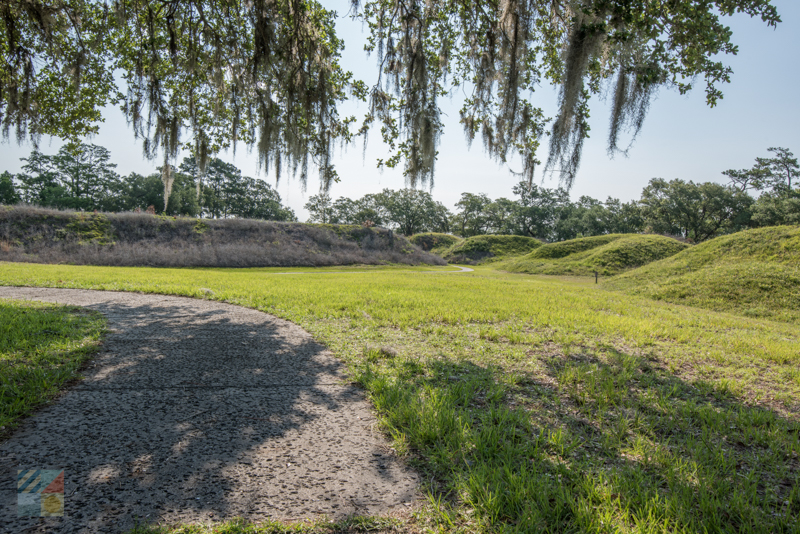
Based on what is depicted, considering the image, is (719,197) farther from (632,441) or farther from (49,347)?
(49,347)

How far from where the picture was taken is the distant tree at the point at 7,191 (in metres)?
47.3

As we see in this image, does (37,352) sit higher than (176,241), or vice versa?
(176,241)

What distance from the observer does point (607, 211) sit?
56125 millimetres

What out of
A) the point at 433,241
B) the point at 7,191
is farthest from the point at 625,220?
the point at 7,191

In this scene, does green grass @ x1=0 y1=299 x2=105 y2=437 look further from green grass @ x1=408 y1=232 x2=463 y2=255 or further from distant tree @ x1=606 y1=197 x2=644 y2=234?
distant tree @ x1=606 y1=197 x2=644 y2=234

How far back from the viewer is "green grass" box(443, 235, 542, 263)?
43594mm

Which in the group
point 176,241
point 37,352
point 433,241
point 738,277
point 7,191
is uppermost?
point 7,191

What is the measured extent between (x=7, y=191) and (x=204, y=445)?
234 ft

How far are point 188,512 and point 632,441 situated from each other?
3103 mm

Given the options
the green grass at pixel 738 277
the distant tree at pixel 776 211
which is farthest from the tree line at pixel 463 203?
the green grass at pixel 738 277

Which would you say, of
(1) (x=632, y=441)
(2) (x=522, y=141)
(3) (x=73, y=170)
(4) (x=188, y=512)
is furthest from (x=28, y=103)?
(3) (x=73, y=170)

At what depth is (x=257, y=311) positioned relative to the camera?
24.8ft

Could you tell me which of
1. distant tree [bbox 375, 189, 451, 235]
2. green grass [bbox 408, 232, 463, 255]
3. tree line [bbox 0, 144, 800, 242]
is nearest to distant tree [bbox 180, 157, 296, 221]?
tree line [bbox 0, 144, 800, 242]

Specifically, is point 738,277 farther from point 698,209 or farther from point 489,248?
point 698,209
